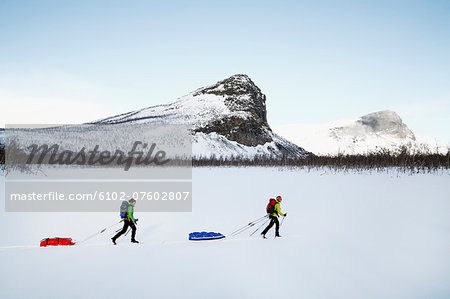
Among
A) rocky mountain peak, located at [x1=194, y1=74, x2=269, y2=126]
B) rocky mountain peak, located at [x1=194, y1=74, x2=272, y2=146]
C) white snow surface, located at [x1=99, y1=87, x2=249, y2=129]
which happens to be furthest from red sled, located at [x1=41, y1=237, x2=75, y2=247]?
rocky mountain peak, located at [x1=194, y1=74, x2=269, y2=126]

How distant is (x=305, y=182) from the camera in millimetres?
12836

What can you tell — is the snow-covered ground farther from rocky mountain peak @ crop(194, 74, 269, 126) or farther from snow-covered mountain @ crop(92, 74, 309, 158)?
rocky mountain peak @ crop(194, 74, 269, 126)

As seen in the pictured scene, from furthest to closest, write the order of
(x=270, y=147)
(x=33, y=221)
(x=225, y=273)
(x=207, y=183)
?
1. (x=270, y=147)
2. (x=207, y=183)
3. (x=33, y=221)
4. (x=225, y=273)

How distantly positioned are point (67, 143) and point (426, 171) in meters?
38.5

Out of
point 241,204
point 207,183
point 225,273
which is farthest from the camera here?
point 207,183

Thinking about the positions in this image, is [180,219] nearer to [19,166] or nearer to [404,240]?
[404,240]

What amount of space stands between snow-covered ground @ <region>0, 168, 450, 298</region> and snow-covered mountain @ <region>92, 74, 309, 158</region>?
28592 mm

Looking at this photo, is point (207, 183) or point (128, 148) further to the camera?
point (128, 148)

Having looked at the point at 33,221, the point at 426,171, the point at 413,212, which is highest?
the point at 426,171

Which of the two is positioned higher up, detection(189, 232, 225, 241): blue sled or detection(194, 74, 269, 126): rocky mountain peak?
detection(194, 74, 269, 126): rocky mountain peak

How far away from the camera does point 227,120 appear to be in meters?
53.1

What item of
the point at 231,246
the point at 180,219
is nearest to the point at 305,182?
the point at 180,219

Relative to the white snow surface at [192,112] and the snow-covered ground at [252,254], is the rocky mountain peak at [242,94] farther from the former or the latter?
the snow-covered ground at [252,254]

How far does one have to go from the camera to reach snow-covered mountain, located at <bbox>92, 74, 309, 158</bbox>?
141 ft
